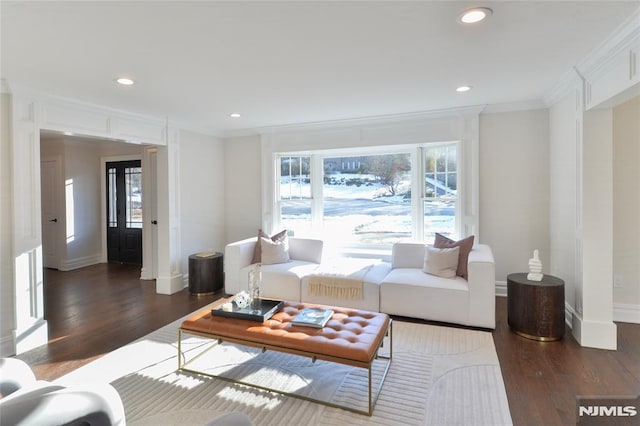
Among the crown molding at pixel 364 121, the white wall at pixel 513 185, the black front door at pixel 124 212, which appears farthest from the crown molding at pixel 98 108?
the white wall at pixel 513 185

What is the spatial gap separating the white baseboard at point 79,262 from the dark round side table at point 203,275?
3348 mm

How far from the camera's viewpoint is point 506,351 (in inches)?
114

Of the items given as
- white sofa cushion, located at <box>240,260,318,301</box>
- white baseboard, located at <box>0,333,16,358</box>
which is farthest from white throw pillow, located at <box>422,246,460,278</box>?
white baseboard, located at <box>0,333,16,358</box>

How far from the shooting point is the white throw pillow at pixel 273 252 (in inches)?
179

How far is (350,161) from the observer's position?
17.2 ft

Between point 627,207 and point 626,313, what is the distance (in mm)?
1109

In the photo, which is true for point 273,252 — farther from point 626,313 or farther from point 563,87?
point 626,313

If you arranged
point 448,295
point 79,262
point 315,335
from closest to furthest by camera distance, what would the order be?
1. point 315,335
2. point 448,295
3. point 79,262

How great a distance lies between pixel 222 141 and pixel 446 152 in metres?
3.61

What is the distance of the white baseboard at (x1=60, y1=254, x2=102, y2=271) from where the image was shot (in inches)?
249

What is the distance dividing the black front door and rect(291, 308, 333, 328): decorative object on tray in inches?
207

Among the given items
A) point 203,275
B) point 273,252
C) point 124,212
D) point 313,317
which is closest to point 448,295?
point 313,317

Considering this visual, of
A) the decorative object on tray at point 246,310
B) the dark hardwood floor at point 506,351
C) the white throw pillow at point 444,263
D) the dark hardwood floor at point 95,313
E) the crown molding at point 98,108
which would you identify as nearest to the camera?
the dark hardwood floor at point 506,351

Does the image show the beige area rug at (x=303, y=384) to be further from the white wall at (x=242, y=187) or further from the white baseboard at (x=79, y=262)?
the white baseboard at (x=79, y=262)
